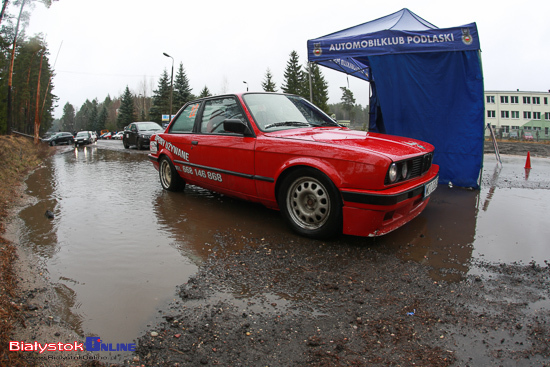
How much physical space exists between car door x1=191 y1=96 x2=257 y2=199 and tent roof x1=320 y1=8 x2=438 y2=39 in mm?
3602

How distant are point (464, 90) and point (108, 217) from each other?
604 cm

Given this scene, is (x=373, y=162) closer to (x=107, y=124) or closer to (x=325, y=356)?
(x=325, y=356)

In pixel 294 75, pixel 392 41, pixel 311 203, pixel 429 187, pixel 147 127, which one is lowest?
pixel 311 203

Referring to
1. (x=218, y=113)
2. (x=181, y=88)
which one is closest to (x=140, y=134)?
(x=218, y=113)

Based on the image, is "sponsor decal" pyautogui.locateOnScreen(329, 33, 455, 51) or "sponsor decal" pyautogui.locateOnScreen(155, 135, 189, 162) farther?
"sponsor decal" pyautogui.locateOnScreen(329, 33, 455, 51)

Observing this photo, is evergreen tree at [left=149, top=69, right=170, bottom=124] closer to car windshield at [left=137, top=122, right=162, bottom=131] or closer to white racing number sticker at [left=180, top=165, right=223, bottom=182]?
car windshield at [left=137, top=122, right=162, bottom=131]

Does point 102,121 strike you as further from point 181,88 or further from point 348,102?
point 348,102

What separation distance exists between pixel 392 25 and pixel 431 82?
4.55 feet

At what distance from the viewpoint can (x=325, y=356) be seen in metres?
1.85

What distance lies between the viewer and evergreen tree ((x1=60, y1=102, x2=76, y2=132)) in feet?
438

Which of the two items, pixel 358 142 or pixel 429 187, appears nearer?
pixel 358 142

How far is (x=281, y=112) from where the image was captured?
446cm

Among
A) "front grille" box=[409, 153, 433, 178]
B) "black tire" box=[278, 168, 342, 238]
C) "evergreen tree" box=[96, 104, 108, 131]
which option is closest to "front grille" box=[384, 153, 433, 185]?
"front grille" box=[409, 153, 433, 178]

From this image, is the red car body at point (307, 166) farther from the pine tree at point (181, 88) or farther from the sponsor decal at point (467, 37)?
the pine tree at point (181, 88)
